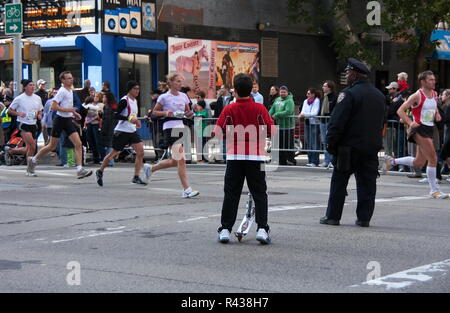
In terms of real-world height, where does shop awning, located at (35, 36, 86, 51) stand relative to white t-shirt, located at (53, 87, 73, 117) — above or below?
above

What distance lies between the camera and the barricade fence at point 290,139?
18.8 metres

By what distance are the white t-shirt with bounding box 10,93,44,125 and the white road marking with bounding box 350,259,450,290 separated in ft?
39.8

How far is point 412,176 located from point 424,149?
14.3 ft

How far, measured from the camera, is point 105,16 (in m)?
27.8

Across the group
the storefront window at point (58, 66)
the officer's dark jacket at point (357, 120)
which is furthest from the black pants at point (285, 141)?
the officer's dark jacket at point (357, 120)

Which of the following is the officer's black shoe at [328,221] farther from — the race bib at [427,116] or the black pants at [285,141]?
the black pants at [285,141]

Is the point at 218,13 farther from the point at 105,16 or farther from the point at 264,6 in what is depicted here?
the point at 105,16

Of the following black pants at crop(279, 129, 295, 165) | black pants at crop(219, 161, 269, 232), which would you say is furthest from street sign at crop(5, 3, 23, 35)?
black pants at crop(219, 161, 269, 232)

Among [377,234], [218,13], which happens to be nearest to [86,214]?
[377,234]

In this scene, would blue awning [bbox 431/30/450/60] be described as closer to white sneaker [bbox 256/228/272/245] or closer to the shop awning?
the shop awning

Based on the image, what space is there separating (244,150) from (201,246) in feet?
3.52

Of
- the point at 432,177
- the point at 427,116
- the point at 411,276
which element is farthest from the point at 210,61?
the point at 411,276

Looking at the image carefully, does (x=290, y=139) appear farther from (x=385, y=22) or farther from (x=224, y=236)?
(x=224, y=236)

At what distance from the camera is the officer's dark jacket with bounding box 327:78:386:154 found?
33.3 feet
